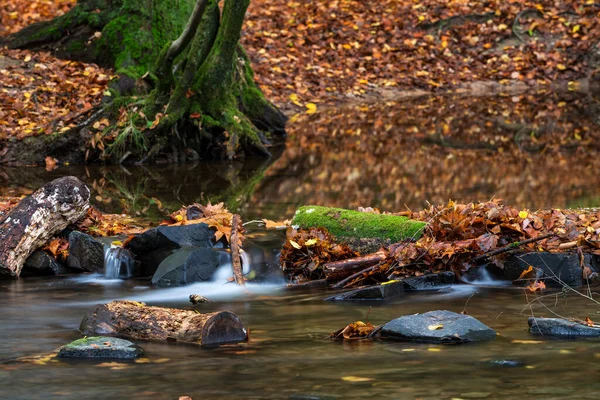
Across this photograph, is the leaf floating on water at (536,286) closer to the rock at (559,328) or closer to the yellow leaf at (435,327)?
the rock at (559,328)

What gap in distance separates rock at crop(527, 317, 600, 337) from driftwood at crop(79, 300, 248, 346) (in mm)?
1913

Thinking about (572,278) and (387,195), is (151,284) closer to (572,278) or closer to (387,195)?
(572,278)

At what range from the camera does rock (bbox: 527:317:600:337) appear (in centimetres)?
641

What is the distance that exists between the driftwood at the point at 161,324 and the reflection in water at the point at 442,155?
16.7ft

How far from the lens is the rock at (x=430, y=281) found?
8.33 m

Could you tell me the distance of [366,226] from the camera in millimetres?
9133

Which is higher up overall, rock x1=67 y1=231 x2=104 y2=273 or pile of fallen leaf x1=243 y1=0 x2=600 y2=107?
pile of fallen leaf x1=243 y1=0 x2=600 y2=107

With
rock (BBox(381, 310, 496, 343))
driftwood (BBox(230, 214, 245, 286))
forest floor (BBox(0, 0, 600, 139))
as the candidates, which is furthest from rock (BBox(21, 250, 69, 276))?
forest floor (BBox(0, 0, 600, 139))

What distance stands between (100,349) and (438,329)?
2.14m

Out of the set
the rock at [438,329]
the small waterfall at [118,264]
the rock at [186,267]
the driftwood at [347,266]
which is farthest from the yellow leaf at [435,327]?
the small waterfall at [118,264]

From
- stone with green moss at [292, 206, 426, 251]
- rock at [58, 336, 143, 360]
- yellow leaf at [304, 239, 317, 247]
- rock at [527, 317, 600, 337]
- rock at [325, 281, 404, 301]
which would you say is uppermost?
stone with green moss at [292, 206, 426, 251]

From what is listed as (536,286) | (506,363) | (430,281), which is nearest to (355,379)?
(506,363)

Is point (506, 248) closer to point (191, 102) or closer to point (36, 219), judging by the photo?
point (36, 219)

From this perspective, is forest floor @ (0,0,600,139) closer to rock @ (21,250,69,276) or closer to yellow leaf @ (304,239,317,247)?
rock @ (21,250,69,276)
